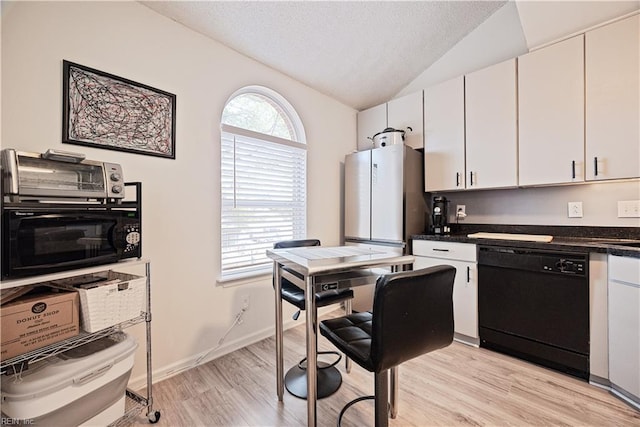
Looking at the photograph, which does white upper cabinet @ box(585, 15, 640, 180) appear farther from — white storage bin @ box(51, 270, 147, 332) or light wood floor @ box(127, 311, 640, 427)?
white storage bin @ box(51, 270, 147, 332)

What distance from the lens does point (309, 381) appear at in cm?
136

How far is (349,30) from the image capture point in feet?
8.04

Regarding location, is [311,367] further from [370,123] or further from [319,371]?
[370,123]

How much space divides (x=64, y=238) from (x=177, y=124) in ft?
3.67

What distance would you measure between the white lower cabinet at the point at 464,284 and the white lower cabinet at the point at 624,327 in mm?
Result: 805

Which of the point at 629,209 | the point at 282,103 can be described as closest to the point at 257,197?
the point at 282,103

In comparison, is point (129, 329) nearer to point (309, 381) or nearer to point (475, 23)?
point (309, 381)

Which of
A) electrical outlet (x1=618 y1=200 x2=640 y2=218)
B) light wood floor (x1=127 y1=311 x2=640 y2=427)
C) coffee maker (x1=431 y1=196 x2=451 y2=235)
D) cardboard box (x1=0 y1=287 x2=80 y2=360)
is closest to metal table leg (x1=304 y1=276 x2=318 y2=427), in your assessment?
light wood floor (x1=127 y1=311 x2=640 y2=427)

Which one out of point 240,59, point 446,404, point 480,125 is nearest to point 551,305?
point 446,404

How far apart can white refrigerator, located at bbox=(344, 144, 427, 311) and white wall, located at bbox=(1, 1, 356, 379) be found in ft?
3.75

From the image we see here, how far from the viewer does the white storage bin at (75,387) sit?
1.09m

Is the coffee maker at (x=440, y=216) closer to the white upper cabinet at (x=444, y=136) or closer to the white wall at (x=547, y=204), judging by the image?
the white upper cabinet at (x=444, y=136)

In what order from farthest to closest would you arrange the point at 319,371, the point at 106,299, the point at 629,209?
the point at 629,209 < the point at 319,371 < the point at 106,299

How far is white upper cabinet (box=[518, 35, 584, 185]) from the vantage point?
2123 mm
